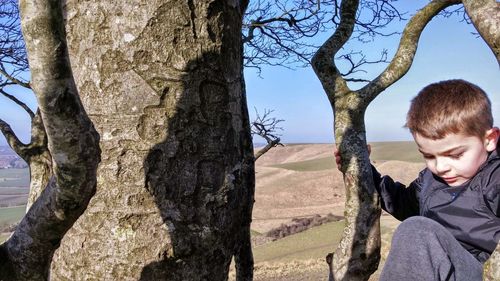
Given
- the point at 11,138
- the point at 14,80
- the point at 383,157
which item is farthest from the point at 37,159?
the point at 383,157

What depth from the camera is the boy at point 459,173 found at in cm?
213

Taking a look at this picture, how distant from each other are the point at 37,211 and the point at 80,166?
0.30 m

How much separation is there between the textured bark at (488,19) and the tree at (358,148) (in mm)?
1770

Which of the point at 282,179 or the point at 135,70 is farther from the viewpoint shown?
the point at 282,179

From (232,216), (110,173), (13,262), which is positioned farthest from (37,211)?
(232,216)

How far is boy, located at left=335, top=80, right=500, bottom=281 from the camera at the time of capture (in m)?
2.13

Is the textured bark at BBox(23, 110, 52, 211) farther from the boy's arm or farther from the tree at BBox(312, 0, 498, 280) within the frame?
the boy's arm

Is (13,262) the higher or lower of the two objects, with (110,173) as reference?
lower

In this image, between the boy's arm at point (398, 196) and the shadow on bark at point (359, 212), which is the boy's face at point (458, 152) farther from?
the shadow on bark at point (359, 212)

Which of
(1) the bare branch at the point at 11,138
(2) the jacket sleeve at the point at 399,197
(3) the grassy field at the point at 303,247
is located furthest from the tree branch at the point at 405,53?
(3) the grassy field at the point at 303,247

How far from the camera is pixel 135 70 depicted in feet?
6.27

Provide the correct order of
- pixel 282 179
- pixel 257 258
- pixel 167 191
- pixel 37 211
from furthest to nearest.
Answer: pixel 282 179, pixel 257 258, pixel 167 191, pixel 37 211

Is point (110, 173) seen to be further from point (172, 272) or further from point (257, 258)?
point (257, 258)

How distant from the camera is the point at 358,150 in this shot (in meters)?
3.46
